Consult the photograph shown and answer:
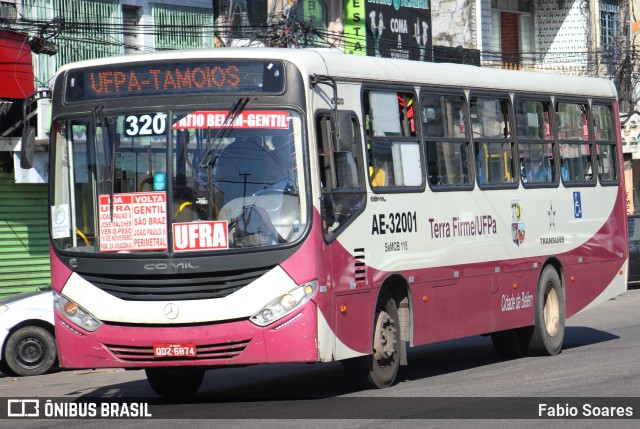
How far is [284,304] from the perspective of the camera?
11.0 metres

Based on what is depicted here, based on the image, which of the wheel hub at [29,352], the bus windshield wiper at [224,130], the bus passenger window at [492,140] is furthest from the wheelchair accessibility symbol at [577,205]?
the wheel hub at [29,352]

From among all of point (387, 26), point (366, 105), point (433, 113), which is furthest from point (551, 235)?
point (387, 26)

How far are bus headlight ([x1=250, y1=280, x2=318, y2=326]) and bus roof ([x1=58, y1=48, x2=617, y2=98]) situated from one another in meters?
1.86

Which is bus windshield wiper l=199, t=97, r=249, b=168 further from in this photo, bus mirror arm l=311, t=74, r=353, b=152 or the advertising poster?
the advertising poster

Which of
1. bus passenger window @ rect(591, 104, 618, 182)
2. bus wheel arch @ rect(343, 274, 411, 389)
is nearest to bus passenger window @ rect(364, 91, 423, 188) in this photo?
bus wheel arch @ rect(343, 274, 411, 389)

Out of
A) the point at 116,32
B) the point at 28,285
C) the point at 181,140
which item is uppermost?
the point at 116,32

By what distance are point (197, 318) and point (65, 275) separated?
141 centimetres

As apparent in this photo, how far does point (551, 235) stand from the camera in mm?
15836

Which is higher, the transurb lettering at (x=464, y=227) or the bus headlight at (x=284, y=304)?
the transurb lettering at (x=464, y=227)

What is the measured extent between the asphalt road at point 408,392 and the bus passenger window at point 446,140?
2079mm

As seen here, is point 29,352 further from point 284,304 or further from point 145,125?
point 284,304

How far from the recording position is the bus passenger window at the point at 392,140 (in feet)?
40.7

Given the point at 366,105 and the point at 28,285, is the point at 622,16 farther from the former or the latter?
the point at 366,105

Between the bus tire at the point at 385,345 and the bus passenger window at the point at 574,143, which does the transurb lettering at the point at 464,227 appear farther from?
the bus passenger window at the point at 574,143
